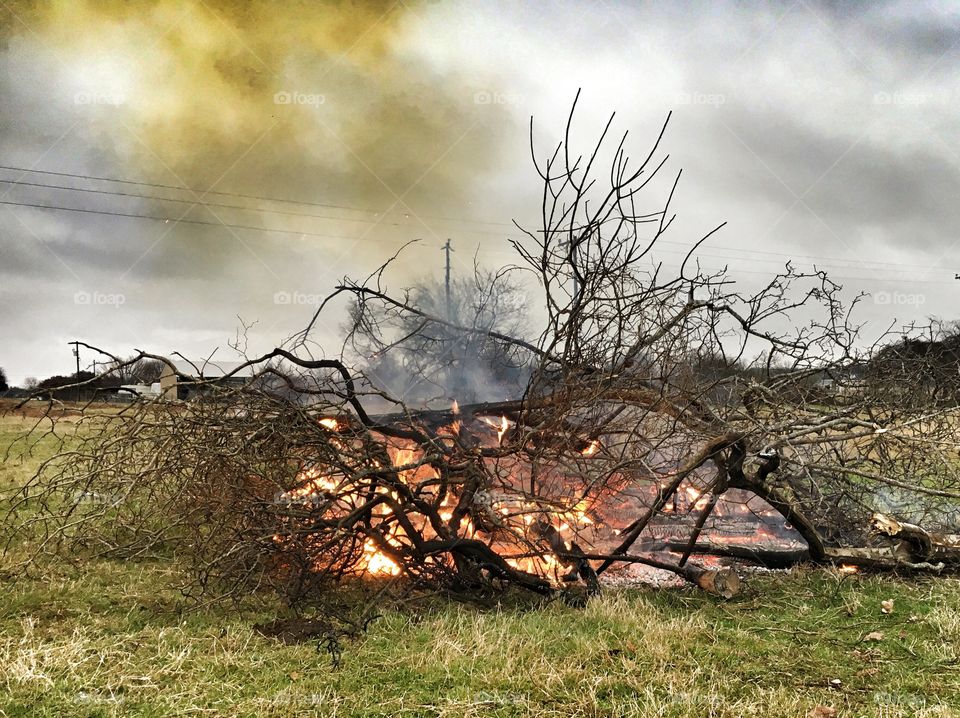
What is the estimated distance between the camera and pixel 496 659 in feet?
13.9

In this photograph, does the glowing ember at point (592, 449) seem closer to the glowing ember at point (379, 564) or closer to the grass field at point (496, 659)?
the grass field at point (496, 659)

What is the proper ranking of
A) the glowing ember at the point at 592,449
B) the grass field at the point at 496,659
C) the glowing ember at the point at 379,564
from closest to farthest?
the grass field at the point at 496,659
the glowing ember at the point at 379,564
the glowing ember at the point at 592,449

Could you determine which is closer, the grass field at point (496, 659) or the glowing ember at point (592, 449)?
the grass field at point (496, 659)

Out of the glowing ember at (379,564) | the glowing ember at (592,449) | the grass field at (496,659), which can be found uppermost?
the glowing ember at (592,449)

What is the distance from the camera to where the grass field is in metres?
3.76

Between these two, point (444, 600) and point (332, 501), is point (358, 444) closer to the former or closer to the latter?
point (332, 501)

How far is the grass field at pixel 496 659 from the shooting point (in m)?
3.76

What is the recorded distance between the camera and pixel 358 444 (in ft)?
18.7

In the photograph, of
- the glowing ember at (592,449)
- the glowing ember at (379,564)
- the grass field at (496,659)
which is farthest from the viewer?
the glowing ember at (592,449)

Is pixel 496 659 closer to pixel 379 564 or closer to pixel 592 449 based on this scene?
pixel 379 564

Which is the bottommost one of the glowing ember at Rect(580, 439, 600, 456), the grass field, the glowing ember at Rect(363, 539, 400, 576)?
the grass field

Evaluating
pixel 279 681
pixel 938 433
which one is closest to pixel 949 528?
pixel 938 433

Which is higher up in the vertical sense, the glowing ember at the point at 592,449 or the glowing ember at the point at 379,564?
the glowing ember at the point at 592,449

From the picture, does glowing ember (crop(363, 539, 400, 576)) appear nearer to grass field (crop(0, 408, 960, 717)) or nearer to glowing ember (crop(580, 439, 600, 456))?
grass field (crop(0, 408, 960, 717))
